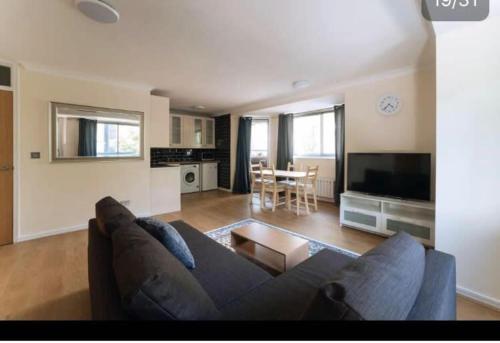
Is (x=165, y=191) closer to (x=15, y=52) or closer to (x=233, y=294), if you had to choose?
(x=15, y=52)

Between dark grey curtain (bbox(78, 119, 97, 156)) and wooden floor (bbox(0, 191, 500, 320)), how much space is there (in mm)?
1154

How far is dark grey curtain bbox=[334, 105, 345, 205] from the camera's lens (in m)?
4.38

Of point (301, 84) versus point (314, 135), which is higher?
point (301, 84)

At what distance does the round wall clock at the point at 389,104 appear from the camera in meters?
2.99

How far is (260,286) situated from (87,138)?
3.33 m

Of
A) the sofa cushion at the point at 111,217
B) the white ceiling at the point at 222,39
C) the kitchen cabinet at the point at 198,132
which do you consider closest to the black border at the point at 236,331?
the sofa cushion at the point at 111,217

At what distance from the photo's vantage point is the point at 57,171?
2990 millimetres

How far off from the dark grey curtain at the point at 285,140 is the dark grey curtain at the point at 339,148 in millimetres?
1240

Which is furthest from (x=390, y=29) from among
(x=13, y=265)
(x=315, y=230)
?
(x=13, y=265)

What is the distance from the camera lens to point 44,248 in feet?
8.49

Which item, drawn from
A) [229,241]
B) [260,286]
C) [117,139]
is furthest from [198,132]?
[260,286]

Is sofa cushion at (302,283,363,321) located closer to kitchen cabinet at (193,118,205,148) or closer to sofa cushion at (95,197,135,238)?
sofa cushion at (95,197,135,238)

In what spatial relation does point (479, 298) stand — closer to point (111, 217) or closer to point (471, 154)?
point (471, 154)

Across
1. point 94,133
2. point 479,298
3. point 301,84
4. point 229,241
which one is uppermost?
point 301,84
